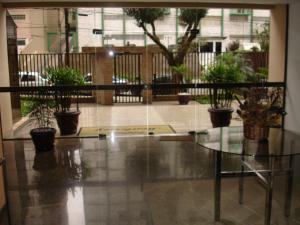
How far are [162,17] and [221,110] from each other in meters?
2.04

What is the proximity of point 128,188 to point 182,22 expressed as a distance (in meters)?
3.68

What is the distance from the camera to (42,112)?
204 inches

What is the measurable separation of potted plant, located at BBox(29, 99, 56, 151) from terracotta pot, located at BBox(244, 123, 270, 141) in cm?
332

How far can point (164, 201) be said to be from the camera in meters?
3.34

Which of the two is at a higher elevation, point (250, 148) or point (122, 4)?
point (122, 4)

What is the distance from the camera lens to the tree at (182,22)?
6137 millimetres

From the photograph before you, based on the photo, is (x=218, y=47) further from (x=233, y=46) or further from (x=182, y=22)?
(x=182, y=22)

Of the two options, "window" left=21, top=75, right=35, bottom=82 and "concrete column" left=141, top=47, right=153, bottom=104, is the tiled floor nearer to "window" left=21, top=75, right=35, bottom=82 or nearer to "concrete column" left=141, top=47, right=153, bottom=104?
"concrete column" left=141, top=47, right=153, bottom=104

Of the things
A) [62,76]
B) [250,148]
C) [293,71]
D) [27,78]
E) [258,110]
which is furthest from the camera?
[27,78]

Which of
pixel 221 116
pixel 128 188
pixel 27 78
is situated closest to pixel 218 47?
pixel 221 116

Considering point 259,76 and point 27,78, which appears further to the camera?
point 259,76

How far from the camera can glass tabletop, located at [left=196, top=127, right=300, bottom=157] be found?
2.58m

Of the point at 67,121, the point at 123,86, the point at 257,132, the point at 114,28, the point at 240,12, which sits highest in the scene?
the point at 240,12

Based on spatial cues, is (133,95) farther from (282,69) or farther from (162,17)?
(282,69)
